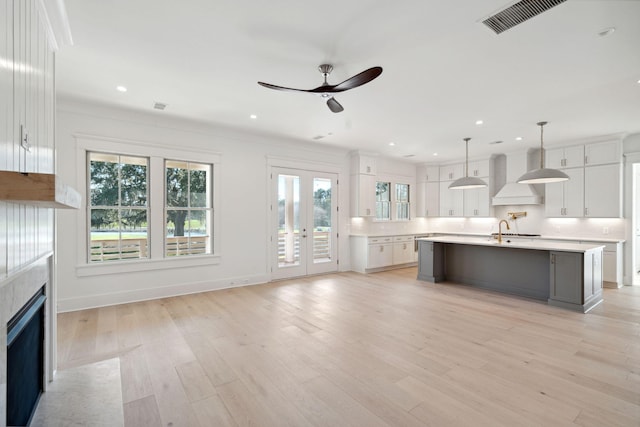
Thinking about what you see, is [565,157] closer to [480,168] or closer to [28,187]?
[480,168]

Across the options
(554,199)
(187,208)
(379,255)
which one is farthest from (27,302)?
(554,199)

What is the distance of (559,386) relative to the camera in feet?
7.88

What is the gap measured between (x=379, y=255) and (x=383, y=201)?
5.13 feet

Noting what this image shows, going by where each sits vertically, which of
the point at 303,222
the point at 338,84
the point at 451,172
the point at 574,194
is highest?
the point at 338,84

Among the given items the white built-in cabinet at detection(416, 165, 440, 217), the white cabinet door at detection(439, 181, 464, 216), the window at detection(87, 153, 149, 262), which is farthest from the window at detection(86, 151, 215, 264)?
the white cabinet door at detection(439, 181, 464, 216)

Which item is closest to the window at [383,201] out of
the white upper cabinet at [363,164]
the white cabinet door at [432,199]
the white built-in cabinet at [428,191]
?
the white upper cabinet at [363,164]

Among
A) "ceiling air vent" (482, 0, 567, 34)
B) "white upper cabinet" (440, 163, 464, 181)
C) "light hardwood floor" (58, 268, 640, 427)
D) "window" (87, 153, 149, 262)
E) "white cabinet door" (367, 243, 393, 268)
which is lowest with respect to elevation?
"light hardwood floor" (58, 268, 640, 427)

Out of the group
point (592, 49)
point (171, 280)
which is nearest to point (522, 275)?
point (592, 49)

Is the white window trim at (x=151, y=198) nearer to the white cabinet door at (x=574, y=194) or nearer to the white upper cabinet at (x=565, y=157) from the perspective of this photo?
the white upper cabinet at (x=565, y=157)

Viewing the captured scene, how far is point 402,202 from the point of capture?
862cm

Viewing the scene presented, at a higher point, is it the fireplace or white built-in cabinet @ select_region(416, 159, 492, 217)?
white built-in cabinet @ select_region(416, 159, 492, 217)

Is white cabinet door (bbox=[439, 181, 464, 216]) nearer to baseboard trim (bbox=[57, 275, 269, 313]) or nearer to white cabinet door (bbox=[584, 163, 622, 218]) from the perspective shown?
white cabinet door (bbox=[584, 163, 622, 218])

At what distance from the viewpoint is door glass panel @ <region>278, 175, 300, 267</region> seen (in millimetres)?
6305

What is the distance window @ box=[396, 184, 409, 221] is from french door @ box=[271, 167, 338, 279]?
88.3 inches
